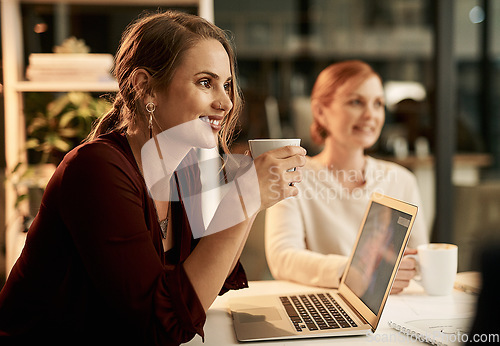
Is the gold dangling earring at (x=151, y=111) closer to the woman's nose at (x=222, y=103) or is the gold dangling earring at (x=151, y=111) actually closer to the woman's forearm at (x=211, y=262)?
the woman's nose at (x=222, y=103)

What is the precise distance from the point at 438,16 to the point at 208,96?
2.05 m

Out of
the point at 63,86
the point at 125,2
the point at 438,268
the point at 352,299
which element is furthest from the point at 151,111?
the point at 125,2

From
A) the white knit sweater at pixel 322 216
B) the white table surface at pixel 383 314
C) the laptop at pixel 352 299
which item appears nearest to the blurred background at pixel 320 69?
the white knit sweater at pixel 322 216

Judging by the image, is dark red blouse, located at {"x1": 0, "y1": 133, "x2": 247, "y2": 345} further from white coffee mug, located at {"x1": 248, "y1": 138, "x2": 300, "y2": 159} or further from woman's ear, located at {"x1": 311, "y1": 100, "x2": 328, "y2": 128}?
woman's ear, located at {"x1": 311, "y1": 100, "x2": 328, "y2": 128}

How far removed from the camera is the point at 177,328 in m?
0.85

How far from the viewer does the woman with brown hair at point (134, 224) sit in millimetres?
847

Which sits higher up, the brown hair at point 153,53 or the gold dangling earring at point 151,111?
the brown hair at point 153,53

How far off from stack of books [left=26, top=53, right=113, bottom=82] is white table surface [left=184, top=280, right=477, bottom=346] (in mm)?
1211

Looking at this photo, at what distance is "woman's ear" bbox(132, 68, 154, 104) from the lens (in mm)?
1019

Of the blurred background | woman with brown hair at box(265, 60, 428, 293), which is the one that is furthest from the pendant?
the blurred background

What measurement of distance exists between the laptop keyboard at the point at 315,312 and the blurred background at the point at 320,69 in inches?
29.7

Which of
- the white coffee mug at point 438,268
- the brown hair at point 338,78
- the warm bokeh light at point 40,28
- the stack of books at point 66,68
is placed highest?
the warm bokeh light at point 40,28

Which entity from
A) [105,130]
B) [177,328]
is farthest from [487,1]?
[177,328]

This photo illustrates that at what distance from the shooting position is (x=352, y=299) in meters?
1.11
